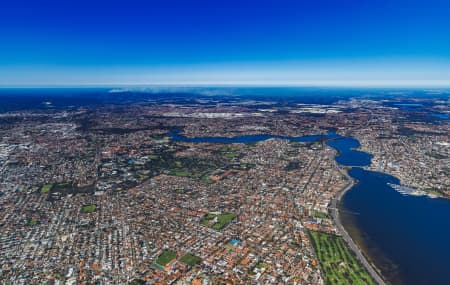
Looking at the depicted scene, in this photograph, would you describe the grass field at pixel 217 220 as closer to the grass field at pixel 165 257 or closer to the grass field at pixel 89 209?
the grass field at pixel 165 257

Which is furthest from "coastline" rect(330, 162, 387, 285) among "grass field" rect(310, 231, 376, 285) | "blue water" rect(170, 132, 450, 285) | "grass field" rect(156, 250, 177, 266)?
A: "grass field" rect(156, 250, 177, 266)

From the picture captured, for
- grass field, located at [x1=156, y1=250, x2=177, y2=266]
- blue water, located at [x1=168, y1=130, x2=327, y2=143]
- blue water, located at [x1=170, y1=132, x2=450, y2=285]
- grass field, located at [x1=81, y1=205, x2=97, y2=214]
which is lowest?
blue water, located at [x1=170, y1=132, x2=450, y2=285]

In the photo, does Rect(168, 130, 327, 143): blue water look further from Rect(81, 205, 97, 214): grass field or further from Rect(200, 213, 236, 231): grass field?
Rect(200, 213, 236, 231): grass field

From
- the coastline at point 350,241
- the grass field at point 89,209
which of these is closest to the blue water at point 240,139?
the coastline at point 350,241

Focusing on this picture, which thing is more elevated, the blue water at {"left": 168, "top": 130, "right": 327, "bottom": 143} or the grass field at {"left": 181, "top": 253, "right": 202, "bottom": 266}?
the blue water at {"left": 168, "top": 130, "right": 327, "bottom": 143}

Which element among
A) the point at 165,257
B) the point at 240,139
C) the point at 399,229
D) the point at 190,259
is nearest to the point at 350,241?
the point at 399,229
